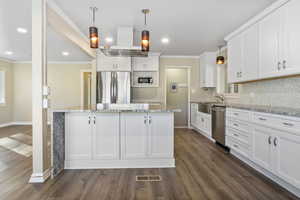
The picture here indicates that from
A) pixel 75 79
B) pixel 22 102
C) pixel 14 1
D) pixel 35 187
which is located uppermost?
pixel 14 1

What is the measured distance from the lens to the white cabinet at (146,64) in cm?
548

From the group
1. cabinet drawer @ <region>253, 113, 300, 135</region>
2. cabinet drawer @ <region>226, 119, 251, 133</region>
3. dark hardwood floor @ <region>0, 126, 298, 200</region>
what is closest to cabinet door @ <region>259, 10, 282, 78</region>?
cabinet drawer @ <region>253, 113, 300, 135</region>

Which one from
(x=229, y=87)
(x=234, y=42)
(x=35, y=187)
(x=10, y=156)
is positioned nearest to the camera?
(x=35, y=187)

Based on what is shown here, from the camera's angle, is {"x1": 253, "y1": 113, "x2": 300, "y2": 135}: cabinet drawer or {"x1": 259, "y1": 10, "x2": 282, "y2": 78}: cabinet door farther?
{"x1": 259, "y1": 10, "x2": 282, "y2": 78}: cabinet door

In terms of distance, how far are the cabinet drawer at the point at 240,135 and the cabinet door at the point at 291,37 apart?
112 cm

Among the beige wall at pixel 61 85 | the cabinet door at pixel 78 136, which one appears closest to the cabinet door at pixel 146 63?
the beige wall at pixel 61 85

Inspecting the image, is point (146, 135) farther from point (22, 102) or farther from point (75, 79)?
point (22, 102)

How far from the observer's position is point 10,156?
10.6 feet

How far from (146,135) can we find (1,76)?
648 centimetres

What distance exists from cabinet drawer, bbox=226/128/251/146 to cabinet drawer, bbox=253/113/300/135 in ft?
1.16

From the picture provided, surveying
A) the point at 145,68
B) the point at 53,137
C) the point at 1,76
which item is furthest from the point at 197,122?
the point at 1,76

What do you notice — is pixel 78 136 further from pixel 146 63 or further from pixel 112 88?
pixel 146 63

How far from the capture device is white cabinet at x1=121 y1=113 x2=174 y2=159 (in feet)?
9.00

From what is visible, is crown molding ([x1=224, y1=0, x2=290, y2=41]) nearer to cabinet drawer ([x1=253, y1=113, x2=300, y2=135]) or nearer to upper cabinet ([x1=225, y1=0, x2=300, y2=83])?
upper cabinet ([x1=225, y1=0, x2=300, y2=83])
